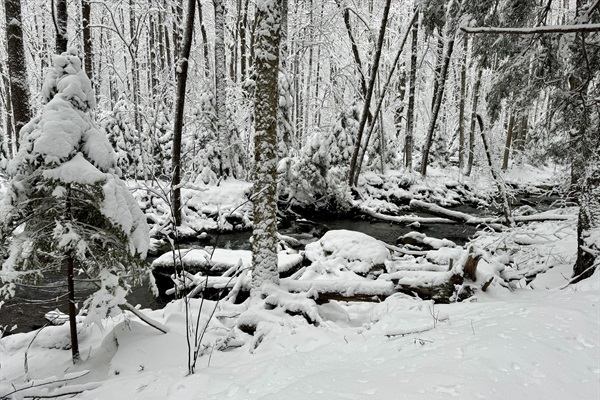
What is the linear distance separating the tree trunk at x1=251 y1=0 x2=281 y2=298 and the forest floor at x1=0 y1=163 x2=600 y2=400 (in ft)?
1.76

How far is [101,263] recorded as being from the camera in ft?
12.8

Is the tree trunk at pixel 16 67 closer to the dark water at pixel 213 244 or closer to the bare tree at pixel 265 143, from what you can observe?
the dark water at pixel 213 244

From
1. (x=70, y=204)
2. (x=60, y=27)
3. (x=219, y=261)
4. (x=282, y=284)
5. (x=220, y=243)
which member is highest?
(x=60, y=27)

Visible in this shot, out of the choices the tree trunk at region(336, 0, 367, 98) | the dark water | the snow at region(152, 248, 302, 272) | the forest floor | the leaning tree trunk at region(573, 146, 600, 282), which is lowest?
the dark water

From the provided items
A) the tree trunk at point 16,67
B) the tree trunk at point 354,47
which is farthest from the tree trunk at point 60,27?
the tree trunk at point 354,47

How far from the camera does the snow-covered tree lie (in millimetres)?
3625

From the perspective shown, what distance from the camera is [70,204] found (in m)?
3.87

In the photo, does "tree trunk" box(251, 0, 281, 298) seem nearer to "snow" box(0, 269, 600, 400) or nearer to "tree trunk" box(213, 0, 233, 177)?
"snow" box(0, 269, 600, 400)

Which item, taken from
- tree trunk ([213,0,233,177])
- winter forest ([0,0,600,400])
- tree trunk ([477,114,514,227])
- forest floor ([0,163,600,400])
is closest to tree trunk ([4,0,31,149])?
winter forest ([0,0,600,400])

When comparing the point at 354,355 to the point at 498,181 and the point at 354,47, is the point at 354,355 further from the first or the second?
the point at 354,47

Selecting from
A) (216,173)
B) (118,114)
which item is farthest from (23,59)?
(118,114)

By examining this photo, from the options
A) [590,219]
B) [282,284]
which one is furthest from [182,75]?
[590,219]

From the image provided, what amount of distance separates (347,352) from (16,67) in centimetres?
748

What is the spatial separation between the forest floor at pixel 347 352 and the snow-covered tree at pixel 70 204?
679 millimetres
